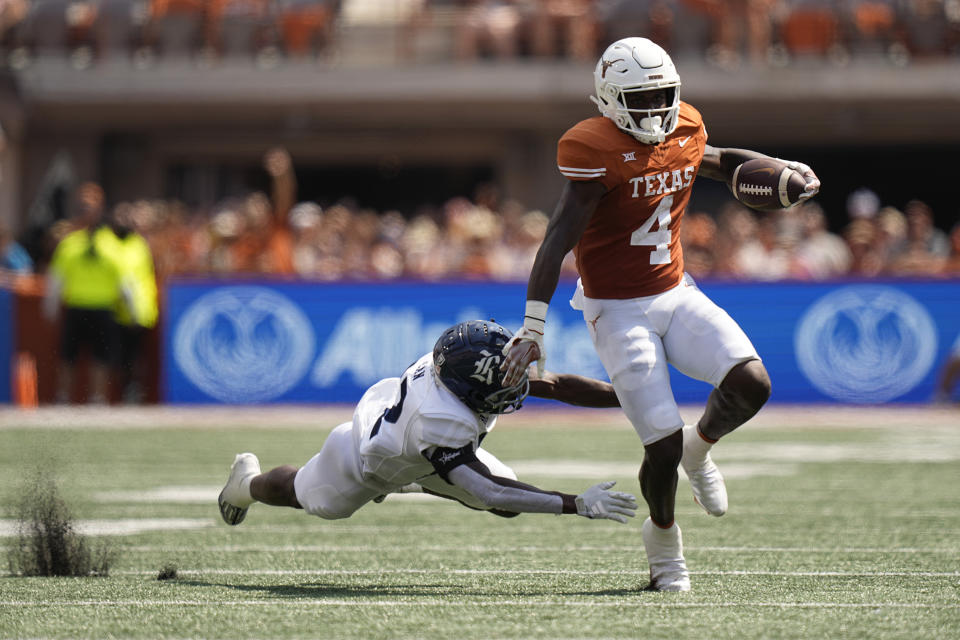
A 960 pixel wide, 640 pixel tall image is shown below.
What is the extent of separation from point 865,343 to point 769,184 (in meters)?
8.11

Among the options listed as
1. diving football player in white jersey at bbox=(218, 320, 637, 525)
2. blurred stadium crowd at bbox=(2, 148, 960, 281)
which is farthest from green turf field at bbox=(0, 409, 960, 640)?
blurred stadium crowd at bbox=(2, 148, 960, 281)

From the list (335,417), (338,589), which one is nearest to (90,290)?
(335,417)

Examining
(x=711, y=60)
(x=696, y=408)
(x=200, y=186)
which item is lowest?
(x=696, y=408)

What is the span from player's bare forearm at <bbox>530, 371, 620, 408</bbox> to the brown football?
850mm

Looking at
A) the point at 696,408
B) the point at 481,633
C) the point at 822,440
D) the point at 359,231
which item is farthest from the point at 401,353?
the point at 481,633

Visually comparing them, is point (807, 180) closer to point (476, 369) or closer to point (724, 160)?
point (724, 160)

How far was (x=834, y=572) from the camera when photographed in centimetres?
496

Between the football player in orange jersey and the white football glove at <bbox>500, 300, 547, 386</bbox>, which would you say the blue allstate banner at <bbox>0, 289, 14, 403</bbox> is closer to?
the football player in orange jersey

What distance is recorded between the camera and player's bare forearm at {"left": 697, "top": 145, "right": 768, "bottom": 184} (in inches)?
205

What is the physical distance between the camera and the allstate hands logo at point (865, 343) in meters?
12.8

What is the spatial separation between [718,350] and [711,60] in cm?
1352

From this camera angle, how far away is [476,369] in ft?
14.9

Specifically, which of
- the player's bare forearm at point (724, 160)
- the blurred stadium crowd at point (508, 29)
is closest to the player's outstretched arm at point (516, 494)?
the player's bare forearm at point (724, 160)

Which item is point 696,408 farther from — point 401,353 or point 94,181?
point 94,181
